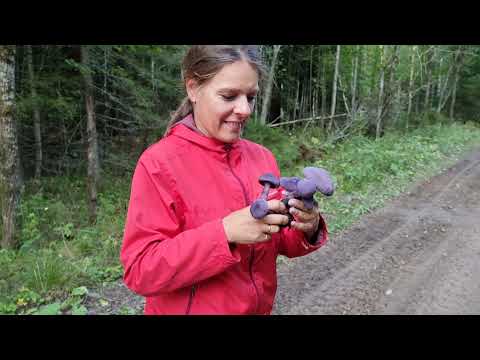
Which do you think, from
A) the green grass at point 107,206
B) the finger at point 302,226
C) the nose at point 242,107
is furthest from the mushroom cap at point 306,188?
the green grass at point 107,206

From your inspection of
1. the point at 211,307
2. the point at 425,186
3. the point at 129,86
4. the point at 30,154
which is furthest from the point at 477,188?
the point at 30,154

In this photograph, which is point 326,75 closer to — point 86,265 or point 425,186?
point 425,186

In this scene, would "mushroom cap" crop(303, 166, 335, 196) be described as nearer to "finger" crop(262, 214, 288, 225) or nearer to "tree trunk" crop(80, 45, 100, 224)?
"finger" crop(262, 214, 288, 225)

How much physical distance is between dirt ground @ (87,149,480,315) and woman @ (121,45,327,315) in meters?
3.10

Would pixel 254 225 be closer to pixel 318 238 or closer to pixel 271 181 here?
pixel 271 181

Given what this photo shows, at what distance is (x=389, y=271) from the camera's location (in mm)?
5332

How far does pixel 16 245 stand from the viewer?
698cm

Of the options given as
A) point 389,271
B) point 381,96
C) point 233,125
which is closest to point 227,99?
point 233,125

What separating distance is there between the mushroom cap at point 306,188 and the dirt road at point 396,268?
136 inches

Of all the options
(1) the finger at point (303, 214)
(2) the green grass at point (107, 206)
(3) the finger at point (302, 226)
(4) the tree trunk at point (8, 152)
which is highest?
(1) the finger at point (303, 214)

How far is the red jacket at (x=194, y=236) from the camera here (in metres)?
1.29

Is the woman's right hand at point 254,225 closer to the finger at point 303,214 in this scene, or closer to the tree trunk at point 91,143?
the finger at point 303,214

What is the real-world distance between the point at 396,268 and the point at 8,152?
21.8 feet
